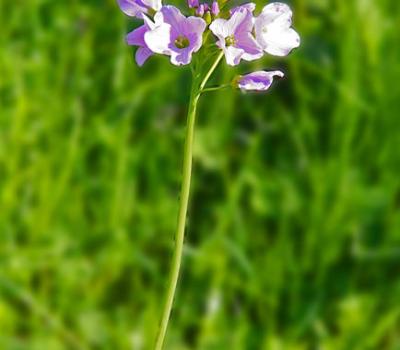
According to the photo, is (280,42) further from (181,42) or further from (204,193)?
(204,193)

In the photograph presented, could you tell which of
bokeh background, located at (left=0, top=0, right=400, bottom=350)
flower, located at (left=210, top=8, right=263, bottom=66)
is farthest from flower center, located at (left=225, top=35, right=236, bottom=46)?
bokeh background, located at (left=0, top=0, right=400, bottom=350)

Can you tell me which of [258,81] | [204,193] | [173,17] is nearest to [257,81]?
[258,81]

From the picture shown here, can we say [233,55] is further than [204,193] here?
No

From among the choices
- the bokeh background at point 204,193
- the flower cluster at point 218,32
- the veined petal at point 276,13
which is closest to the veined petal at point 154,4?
the flower cluster at point 218,32

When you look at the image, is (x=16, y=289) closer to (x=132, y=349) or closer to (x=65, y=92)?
(x=132, y=349)

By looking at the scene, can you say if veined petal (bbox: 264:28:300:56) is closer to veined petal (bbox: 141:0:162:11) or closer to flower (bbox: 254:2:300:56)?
flower (bbox: 254:2:300:56)

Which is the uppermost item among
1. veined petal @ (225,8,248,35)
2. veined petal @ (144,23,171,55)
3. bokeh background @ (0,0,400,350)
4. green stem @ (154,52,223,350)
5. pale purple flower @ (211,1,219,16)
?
pale purple flower @ (211,1,219,16)

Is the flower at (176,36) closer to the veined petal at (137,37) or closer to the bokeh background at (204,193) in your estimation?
the veined petal at (137,37)
